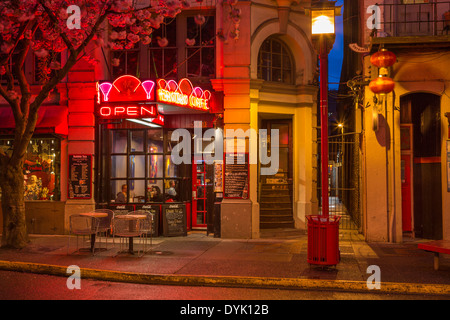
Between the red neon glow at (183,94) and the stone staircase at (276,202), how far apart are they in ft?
11.9

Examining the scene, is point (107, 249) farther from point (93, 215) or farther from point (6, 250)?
point (6, 250)

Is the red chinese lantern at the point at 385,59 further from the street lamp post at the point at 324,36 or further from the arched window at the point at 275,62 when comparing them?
the arched window at the point at 275,62

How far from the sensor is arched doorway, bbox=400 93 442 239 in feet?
42.8

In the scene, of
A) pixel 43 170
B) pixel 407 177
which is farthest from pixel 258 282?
pixel 43 170

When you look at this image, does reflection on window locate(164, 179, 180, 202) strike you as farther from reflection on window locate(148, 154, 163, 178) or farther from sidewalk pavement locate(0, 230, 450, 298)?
sidewalk pavement locate(0, 230, 450, 298)

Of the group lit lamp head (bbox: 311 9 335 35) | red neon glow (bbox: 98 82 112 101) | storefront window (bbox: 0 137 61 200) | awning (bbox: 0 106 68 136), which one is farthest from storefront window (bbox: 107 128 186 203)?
lit lamp head (bbox: 311 9 335 35)

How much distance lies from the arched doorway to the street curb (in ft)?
18.4

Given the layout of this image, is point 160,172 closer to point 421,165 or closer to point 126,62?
point 126,62

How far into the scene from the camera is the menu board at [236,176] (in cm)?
1364

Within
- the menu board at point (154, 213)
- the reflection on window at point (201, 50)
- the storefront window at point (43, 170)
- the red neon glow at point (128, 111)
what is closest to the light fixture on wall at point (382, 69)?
the reflection on window at point (201, 50)

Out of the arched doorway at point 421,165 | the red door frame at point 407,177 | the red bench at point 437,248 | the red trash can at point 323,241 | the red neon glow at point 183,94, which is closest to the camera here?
the red bench at point 437,248

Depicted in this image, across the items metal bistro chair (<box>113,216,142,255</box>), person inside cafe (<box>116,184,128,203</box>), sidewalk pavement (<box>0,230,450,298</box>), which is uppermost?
person inside cafe (<box>116,184,128,203</box>)

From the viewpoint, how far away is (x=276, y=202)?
15.3 meters
